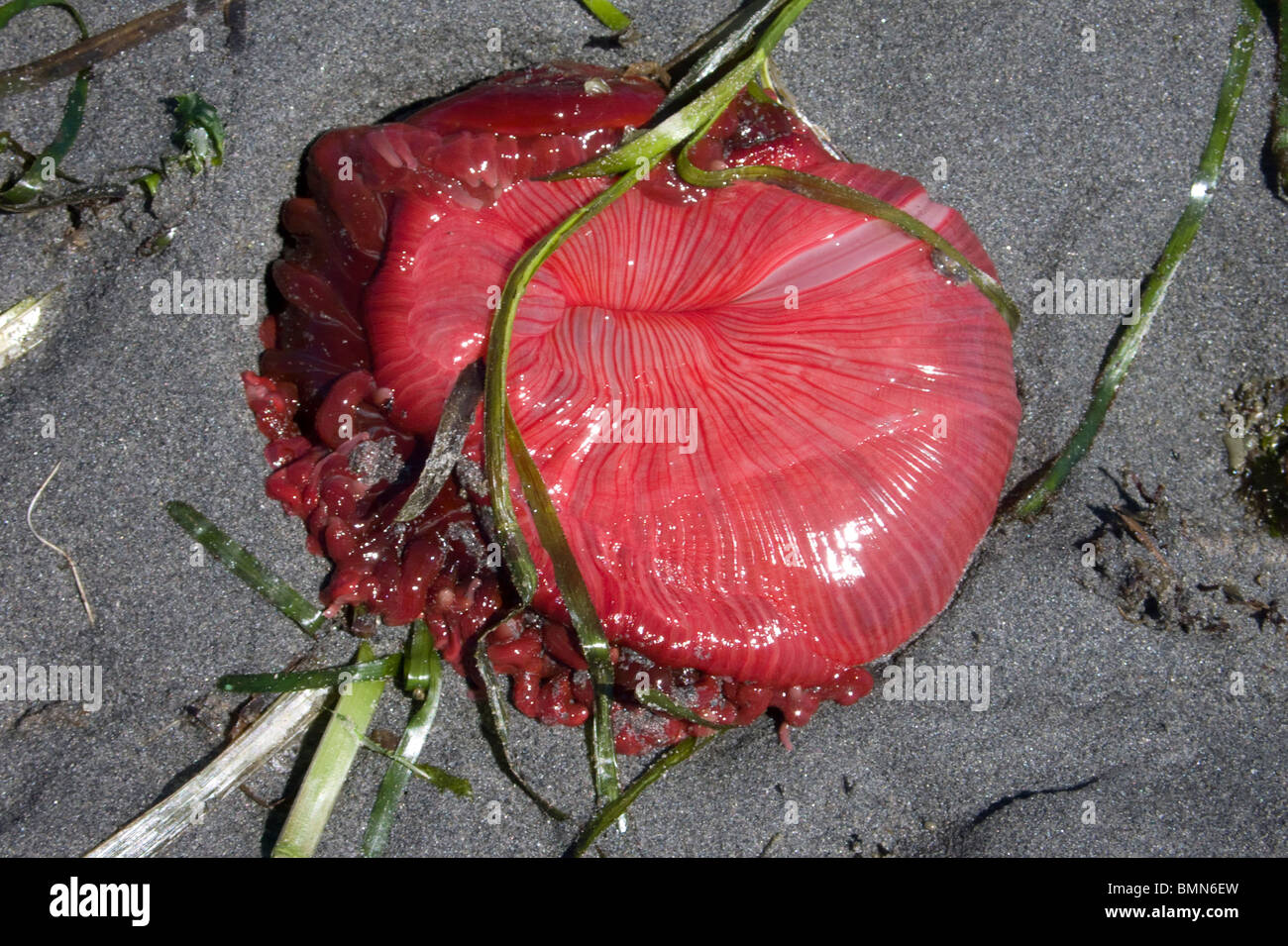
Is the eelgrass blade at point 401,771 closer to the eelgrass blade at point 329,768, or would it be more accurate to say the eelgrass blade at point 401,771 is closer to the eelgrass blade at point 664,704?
the eelgrass blade at point 329,768

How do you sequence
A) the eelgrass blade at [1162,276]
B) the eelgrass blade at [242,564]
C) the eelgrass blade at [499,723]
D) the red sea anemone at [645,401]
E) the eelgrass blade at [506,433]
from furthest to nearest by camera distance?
the eelgrass blade at [1162,276]
the eelgrass blade at [242,564]
the eelgrass blade at [499,723]
the red sea anemone at [645,401]
the eelgrass blade at [506,433]

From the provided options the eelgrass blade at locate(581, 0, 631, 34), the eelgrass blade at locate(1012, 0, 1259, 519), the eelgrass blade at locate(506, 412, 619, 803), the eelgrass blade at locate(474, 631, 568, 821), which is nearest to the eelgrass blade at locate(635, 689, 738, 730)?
the eelgrass blade at locate(506, 412, 619, 803)

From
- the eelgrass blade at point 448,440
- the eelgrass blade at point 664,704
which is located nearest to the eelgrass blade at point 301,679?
the eelgrass blade at point 448,440

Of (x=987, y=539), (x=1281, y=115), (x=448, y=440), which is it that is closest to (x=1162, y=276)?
(x=1281, y=115)

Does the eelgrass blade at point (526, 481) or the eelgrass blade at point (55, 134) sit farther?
the eelgrass blade at point (55, 134)

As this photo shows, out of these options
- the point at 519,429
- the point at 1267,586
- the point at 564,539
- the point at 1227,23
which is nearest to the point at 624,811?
the point at 564,539

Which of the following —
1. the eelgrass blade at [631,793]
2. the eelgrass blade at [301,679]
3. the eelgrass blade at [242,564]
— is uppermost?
the eelgrass blade at [242,564]

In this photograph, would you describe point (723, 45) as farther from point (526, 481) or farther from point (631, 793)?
point (631, 793)

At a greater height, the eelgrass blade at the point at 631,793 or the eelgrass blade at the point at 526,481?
the eelgrass blade at the point at 526,481
